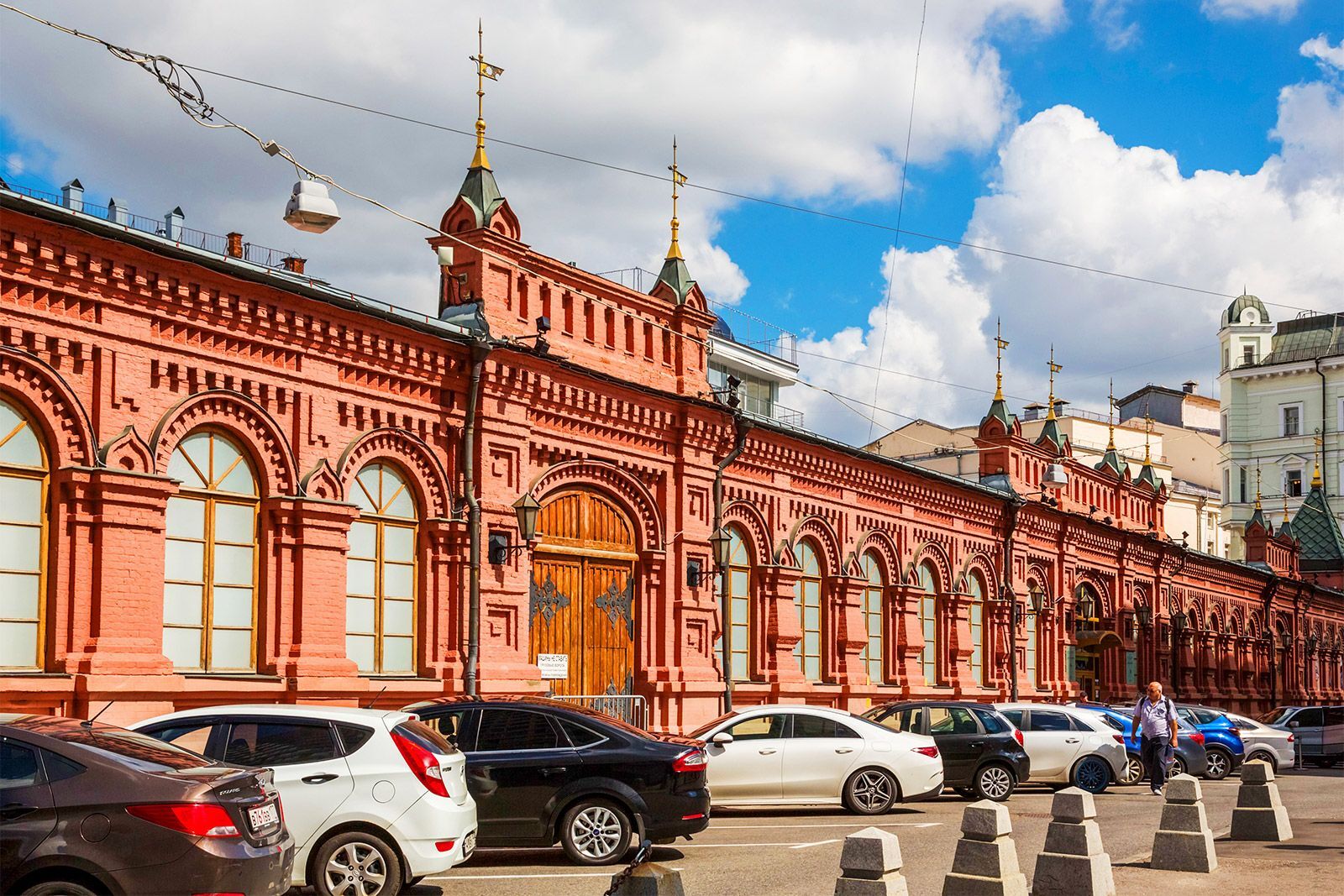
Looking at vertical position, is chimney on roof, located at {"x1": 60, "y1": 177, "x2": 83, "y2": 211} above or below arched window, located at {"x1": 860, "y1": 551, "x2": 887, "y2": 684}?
above

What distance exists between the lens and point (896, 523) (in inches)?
1283

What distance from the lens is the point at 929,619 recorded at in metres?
34.1

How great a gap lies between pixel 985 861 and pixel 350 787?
4.79 m

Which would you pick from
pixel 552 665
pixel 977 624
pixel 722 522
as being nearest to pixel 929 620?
pixel 977 624

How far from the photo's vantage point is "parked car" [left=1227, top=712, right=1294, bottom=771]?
105 ft

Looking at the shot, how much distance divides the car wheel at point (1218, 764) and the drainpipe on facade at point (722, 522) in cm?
1036

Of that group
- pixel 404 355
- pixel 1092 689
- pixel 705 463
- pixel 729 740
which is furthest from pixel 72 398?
pixel 1092 689

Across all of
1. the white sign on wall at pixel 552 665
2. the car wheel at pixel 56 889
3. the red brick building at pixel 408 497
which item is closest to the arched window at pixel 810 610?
the red brick building at pixel 408 497

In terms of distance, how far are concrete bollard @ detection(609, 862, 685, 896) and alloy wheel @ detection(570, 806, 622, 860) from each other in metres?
7.19

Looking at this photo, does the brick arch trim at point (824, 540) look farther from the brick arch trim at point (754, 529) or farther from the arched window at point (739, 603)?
the arched window at point (739, 603)

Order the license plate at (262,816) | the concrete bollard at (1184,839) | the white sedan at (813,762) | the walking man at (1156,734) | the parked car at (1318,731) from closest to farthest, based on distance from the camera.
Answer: the license plate at (262,816) → the concrete bollard at (1184,839) → the white sedan at (813,762) → the walking man at (1156,734) → the parked car at (1318,731)

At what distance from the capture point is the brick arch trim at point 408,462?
19.5 metres

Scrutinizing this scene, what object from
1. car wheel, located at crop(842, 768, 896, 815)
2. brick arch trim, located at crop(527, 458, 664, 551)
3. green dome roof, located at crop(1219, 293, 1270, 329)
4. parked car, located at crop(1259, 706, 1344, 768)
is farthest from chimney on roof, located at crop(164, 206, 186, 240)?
green dome roof, located at crop(1219, 293, 1270, 329)

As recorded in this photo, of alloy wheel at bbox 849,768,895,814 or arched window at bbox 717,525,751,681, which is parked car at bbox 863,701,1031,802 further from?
arched window at bbox 717,525,751,681
